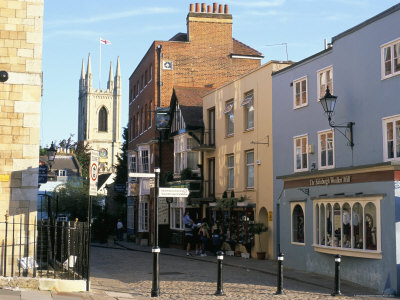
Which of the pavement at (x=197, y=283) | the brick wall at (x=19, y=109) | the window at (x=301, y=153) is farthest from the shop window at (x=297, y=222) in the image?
the brick wall at (x=19, y=109)

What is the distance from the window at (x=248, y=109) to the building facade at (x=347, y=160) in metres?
3.26

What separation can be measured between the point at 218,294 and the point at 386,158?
6.61 metres

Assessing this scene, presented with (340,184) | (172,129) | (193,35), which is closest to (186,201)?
(172,129)

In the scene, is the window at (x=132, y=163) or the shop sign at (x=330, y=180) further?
the window at (x=132, y=163)

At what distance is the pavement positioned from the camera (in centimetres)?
1473

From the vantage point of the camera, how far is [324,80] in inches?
Result: 882

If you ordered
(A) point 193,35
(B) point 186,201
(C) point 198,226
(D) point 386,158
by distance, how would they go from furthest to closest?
1. (A) point 193,35
2. (B) point 186,201
3. (C) point 198,226
4. (D) point 386,158

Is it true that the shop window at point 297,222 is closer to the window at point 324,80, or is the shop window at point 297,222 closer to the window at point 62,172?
the window at point 324,80

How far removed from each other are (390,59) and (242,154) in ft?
38.6

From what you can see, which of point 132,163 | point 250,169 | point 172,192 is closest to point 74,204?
point 132,163

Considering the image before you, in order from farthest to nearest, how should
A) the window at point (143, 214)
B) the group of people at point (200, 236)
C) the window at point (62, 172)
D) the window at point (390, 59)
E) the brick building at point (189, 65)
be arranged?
the window at point (62, 172) < the window at point (143, 214) < the brick building at point (189, 65) < the group of people at point (200, 236) < the window at point (390, 59)

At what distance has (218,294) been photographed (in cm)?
1509

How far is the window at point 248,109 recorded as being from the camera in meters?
28.4

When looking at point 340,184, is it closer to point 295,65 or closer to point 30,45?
point 295,65
